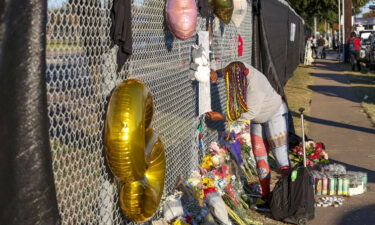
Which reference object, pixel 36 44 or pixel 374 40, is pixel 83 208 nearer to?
pixel 36 44

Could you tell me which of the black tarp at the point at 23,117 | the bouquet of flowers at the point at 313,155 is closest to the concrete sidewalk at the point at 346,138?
the bouquet of flowers at the point at 313,155

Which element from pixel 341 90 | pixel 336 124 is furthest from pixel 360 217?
pixel 341 90

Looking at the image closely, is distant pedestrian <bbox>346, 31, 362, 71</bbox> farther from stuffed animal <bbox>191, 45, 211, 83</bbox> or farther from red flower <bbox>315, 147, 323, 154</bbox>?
stuffed animal <bbox>191, 45, 211, 83</bbox>

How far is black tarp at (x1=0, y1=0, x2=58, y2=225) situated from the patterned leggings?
3.98 m

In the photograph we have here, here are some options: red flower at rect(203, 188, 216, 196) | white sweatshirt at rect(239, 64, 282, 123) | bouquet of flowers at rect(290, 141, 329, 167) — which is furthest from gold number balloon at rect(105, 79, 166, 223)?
bouquet of flowers at rect(290, 141, 329, 167)

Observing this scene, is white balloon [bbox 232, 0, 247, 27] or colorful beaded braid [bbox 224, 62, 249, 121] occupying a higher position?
white balloon [bbox 232, 0, 247, 27]

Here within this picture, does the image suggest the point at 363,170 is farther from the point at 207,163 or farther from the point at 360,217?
the point at 207,163

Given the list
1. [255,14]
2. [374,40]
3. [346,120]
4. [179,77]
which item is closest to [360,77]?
[374,40]

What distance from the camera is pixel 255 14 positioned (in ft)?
30.7

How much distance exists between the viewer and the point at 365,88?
18.0 m

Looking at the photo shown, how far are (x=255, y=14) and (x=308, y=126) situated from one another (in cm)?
296

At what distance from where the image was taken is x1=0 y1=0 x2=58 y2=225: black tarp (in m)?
1.87

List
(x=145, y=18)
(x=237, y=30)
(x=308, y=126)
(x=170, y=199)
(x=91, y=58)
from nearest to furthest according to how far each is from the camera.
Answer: (x=91, y=58) → (x=145, y=18) → (x=170, y=199) → (x=237, y=30) → (x=308, y=126)

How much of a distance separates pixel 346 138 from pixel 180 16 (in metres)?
6.24
